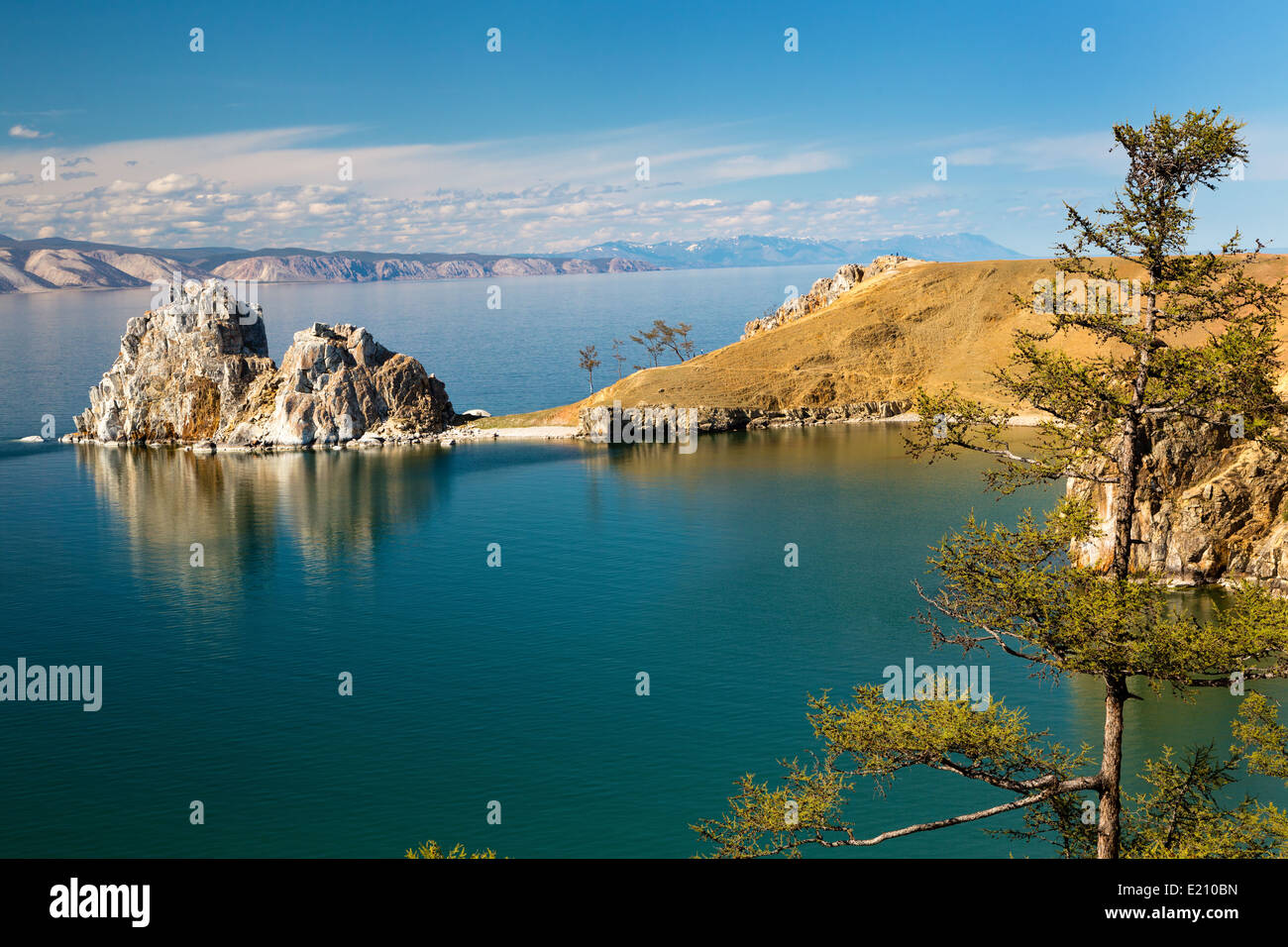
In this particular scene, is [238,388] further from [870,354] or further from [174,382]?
[870,354]

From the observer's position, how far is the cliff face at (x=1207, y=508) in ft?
208

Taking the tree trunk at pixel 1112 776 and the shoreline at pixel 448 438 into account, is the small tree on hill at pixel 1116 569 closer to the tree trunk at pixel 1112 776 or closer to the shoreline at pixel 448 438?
the tree trunk at pixel 1112 776

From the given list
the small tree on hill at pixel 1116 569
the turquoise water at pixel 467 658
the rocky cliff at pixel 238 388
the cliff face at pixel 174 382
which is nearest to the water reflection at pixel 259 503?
the turquoise water at pixel 467 658

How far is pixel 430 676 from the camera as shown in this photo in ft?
181

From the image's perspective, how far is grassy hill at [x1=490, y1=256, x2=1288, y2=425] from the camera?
152750 mm

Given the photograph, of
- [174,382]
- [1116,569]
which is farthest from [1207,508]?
[174,382]

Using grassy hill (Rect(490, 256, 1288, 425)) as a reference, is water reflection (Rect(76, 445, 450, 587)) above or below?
below

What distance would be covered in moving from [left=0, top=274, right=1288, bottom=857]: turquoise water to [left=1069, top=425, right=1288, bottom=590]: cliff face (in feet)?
50.0

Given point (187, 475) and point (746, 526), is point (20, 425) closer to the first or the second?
point (187, 475)

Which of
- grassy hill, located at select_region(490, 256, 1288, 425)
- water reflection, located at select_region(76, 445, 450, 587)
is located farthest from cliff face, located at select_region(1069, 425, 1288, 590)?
grassy hill, located at select_region(490, 256, 1288, 425)

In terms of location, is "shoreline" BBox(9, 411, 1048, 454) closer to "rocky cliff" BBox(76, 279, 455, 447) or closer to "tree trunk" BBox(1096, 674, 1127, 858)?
"rocky cliff" BBox(76, 279, 455, 447)

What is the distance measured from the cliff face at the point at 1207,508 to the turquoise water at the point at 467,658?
50.0ft
